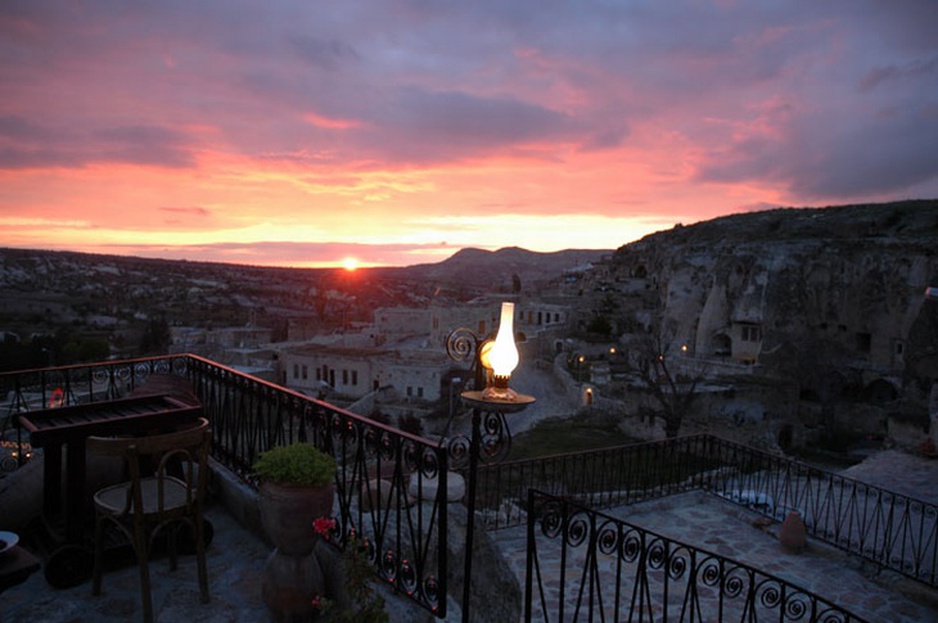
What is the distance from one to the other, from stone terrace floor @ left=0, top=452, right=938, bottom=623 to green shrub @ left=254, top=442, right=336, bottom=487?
94cm

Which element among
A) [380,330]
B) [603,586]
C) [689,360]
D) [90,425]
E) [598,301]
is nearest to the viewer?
[90,425]

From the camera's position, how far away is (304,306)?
3049 inches

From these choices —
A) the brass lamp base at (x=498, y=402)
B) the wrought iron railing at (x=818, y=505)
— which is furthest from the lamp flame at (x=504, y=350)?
the wrought iron railing at (x=818, y=505)

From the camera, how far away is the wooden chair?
11.3ft

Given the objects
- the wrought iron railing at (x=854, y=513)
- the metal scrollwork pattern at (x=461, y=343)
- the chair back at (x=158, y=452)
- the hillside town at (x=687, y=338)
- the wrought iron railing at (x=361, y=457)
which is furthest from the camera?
the hillside town at (x=687, y=338)

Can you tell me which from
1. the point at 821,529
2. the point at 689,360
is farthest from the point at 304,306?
the point at 821,529

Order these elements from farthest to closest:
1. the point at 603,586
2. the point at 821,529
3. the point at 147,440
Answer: the point at 821,529 < the point at 603,586 < the point at 147,440

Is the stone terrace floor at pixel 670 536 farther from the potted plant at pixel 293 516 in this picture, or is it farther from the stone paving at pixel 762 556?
the potted plant at pixel 293 516

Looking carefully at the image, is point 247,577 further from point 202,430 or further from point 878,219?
point 878,219

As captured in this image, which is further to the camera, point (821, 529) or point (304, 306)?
point (304, 306)

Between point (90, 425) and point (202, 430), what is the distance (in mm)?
940

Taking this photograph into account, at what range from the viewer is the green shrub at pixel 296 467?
3.51m

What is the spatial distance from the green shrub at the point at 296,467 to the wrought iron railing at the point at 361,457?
1.23 feet

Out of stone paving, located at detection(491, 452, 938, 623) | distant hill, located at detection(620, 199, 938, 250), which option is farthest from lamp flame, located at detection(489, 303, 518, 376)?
distant hill, located at detection(620, 199, 938, 250)
